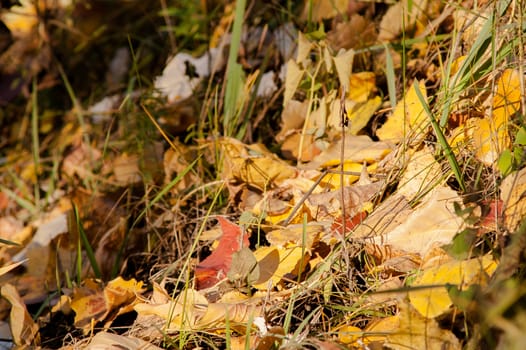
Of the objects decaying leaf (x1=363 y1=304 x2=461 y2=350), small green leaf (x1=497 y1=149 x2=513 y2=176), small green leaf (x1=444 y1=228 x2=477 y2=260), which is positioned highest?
small green leaf (x1=497 y1=149 x2=513 y2=176)

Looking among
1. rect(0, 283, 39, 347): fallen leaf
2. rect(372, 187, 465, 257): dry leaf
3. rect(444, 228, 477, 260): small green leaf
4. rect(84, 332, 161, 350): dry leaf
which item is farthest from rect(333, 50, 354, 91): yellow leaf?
rect(0, 283, 39, 347): fallen leaf

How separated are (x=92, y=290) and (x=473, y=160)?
0.83 m

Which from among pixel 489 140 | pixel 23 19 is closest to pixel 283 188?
pixel 489 140

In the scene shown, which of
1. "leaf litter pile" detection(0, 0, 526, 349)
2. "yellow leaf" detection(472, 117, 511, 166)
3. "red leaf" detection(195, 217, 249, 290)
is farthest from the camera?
"red leaf" detection(195, 217, 249, 290)

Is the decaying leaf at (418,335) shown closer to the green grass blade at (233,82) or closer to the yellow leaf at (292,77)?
the yellow leaf at (292,77)

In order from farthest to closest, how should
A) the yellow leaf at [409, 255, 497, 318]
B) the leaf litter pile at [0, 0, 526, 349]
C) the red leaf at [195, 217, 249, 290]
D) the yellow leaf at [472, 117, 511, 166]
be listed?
1. the red leaf at [195, 217, 249, 290]
2. the yellow leaf at [472, 117, 511, 166]
3. the leaf litter pile at [0, 0, 526, 349]
4. the yellow leaf at [409, 255, 497, 318]

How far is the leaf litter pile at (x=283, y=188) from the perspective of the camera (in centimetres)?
100

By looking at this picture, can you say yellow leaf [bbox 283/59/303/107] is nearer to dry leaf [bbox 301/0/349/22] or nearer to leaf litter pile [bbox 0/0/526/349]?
leaf litter pile [bbox 0/0/526/349]

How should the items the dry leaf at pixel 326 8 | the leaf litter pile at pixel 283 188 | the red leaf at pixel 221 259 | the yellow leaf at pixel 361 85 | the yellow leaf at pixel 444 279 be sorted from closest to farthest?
1. the yellow leaf at pixel 444 279
2. the leaf litter pile at pixel 283 188
3. the red leaf at pixel 221 259
4. the yellow leaf at pixel 361 85
5. the dry leaf at pixel 326 8

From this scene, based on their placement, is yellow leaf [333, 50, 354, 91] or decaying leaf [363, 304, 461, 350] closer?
decaying leaf [363, 304, 461, 350]

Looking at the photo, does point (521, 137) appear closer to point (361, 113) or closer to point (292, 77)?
point (361, 113)

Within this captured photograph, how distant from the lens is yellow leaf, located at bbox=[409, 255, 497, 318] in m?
0.90

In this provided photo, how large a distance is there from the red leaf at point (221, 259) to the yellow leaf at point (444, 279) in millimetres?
413

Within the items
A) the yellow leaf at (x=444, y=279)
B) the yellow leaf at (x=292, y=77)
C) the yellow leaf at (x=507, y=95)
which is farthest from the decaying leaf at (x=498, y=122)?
the yellow leaf at (x=292, y=77)
